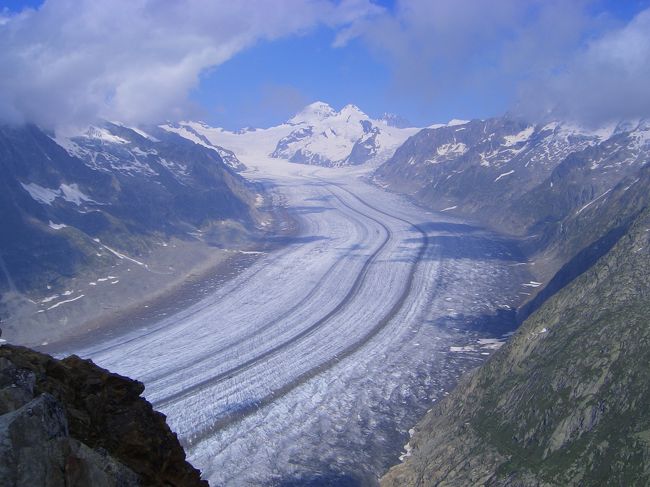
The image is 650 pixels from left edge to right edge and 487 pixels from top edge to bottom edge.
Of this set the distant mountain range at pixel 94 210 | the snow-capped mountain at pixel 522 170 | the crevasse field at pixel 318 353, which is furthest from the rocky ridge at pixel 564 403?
the snow-capped mountain at pixel 522 170

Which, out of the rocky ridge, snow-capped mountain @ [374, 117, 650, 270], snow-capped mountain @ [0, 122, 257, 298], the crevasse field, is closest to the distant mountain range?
snow-capped mountain @ [0, 122, 257, 298]

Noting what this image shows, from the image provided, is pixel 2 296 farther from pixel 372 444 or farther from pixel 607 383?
pixel 607 383

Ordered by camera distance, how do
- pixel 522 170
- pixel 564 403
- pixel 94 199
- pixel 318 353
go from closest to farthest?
pixel 564 403 → pixel 318 353 → pixel 94 199 → pixel 522 170

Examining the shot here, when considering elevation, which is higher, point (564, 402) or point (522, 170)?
point (522, 170)

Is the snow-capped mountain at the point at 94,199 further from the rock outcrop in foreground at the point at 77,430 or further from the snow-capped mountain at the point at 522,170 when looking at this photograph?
the rock outcrop in foreground at the point at 77,430

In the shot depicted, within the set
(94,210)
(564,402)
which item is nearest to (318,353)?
(564,402)

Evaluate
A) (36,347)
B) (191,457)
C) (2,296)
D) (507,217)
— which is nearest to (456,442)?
(191,457)

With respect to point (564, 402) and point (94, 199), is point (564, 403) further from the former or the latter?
point (94, 199)
